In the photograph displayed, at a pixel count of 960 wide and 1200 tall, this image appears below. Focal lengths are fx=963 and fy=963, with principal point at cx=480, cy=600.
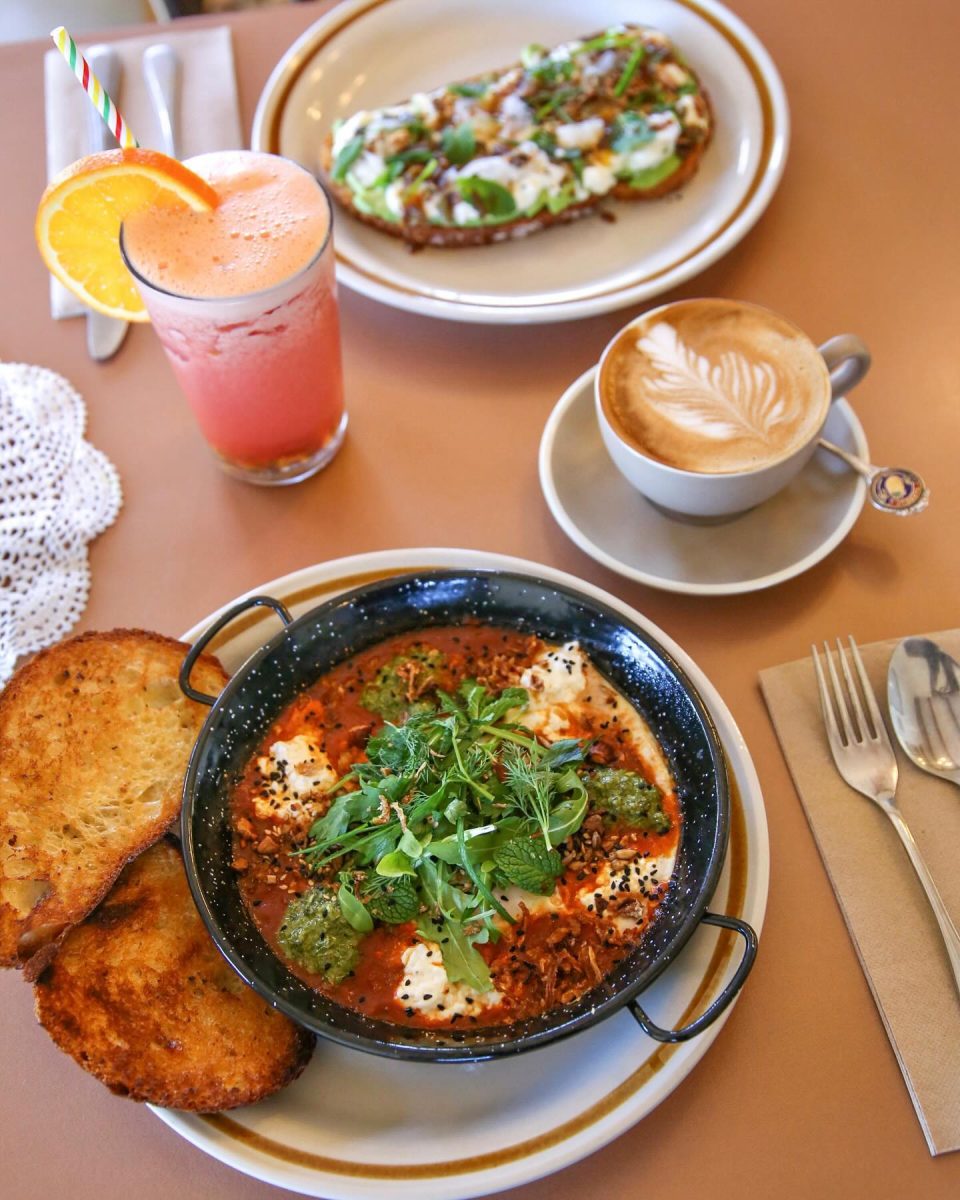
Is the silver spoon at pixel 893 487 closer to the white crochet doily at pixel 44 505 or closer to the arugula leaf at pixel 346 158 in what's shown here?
the arugula leaf at pixel 346 158

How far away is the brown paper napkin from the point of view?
1.24 m

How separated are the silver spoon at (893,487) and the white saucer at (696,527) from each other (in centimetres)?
2

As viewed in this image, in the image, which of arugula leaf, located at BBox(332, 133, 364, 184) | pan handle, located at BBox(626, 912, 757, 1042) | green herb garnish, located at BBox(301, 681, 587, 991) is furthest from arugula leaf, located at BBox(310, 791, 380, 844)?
arugula leaf, located at BBox(332, 133, 364, 184)

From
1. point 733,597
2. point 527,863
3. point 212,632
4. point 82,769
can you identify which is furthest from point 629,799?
point 82,769

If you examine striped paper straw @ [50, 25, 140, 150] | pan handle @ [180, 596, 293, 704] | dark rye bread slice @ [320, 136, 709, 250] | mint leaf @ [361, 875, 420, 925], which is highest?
striped paper straw @ [50, 25, 140, 150]

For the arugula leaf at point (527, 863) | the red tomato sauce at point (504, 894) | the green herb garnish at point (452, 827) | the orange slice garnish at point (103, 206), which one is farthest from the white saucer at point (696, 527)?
the orange slice garnish at point (103, 206)

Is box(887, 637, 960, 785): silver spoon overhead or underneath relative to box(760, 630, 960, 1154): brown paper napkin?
overhead

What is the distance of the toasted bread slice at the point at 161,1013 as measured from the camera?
1.21m

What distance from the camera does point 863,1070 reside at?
1278 mm

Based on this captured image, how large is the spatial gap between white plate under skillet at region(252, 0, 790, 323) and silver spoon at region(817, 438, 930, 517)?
0.53 meters

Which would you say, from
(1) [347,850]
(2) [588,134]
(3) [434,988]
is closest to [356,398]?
(2) [588,134]

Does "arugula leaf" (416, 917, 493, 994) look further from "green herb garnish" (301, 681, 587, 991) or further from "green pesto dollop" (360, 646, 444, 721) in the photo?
"green pesto dollop" (360, 646, 444, 721)

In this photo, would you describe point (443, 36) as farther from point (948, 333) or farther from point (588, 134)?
point (948, 333)

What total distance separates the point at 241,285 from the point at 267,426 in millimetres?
308
